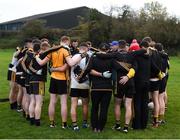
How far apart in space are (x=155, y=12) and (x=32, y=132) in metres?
59.7

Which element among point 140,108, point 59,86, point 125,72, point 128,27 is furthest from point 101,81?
point 128,27

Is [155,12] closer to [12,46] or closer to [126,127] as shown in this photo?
[12,46]

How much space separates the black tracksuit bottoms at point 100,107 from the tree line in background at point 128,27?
1761 inches

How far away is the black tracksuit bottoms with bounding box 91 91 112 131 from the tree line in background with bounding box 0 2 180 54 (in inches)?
1761

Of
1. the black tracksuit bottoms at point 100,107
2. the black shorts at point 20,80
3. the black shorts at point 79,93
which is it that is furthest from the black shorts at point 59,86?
the black shorts at point 20,80

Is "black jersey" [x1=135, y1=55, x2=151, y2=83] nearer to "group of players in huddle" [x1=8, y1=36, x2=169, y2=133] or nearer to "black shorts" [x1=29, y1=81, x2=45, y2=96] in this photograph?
"group of players in huddle" [x1=8, y1=36, x2=169, y2=133]

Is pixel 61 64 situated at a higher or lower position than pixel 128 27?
lower

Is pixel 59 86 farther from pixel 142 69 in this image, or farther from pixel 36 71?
pixel 142 69

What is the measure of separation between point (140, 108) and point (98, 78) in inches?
51.8

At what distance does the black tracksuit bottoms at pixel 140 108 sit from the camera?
962 cm

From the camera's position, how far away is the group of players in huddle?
30.2ft

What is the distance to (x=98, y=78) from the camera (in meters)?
9.20

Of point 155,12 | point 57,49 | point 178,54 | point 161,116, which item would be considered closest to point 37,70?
point 57,49

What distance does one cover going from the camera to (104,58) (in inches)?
360
